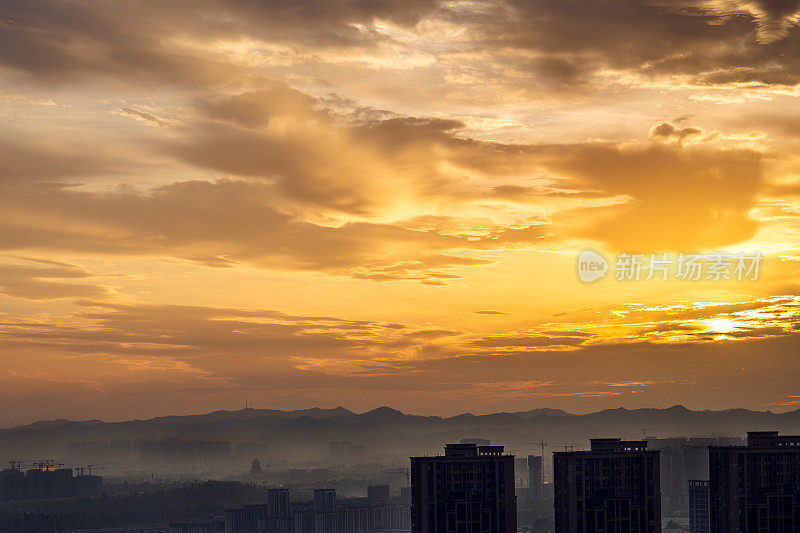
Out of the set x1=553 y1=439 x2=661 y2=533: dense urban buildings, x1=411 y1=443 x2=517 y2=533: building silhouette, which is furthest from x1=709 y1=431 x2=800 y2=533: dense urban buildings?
x1=411 y1=443 x2=517 y2=533: building silhouette

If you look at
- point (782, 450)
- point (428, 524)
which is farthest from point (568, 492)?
point (782, 450)

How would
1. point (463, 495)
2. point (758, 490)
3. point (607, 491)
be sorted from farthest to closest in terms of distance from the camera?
point (758, 490), point (463, 495), point (607, 491)

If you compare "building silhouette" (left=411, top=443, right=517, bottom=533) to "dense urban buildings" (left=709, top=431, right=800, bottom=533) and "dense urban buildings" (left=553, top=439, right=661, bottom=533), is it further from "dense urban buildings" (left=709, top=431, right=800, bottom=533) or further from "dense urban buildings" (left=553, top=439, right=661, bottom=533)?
"dense urban buildings" (left=709, top=431, right=800, bottom=533)

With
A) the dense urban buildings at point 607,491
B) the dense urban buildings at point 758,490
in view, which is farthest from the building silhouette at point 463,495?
the dense urban buildings at point 758,490

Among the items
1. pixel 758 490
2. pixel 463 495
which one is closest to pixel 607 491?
pixel 463 495

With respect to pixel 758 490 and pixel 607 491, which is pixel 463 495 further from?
pixel 758 490

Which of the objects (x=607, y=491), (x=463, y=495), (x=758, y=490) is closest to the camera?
(x=607, y=491)

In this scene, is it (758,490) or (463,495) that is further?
(758,490)
